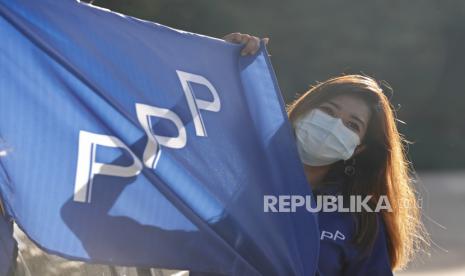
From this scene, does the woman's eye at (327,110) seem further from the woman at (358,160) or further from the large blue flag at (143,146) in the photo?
the large blue flag at (143,146)

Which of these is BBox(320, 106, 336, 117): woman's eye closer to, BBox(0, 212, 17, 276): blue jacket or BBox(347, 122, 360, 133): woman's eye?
BBox(347, 122, 360, 133): woman's eye

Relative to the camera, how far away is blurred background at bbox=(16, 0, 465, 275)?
69.1 ft

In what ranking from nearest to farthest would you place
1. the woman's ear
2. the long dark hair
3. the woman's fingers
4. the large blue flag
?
1. the large blue flag
2. the woman's fingers
3. the long dark hair
4. the woman's ear

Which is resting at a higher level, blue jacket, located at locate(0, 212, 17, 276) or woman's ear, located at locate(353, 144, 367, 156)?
blue jacket, located at locate(0, 212, 17, 276)

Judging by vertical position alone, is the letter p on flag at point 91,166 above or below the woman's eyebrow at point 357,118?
above

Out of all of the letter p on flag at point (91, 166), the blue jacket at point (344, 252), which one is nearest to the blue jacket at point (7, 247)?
the letter p on flag at point (91, 166)

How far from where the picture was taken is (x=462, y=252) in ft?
37.4

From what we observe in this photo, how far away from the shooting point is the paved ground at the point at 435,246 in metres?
2.87

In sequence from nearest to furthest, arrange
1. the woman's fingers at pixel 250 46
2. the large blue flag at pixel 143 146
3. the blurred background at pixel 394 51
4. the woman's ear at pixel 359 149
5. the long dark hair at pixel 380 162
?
the large blue flag at pixel 143 146 < the woman's fingers at pixel 250 46 < the long dark hair at pixel 380 162 < the woman's ear at pixel 359 149 < the blurred background at pixel 394 51

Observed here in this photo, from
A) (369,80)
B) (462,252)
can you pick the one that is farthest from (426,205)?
(369,80)

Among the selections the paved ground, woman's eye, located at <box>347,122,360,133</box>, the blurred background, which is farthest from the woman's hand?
the blurred background

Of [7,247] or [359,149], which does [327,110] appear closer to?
[359,149]

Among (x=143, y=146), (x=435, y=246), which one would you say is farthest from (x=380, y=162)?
(x=435, y=246)

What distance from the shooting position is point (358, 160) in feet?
12.2
